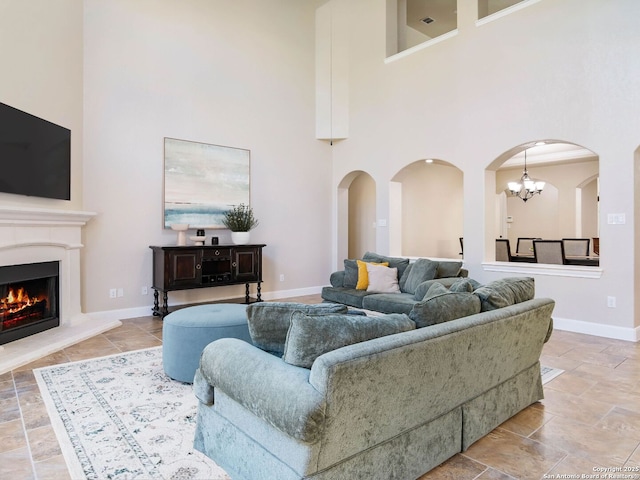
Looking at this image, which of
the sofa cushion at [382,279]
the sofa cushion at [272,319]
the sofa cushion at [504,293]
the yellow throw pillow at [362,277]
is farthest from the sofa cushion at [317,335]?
the yellow throw pillow at [362,277]

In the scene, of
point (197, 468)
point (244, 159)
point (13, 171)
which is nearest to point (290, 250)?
point (244, 159)

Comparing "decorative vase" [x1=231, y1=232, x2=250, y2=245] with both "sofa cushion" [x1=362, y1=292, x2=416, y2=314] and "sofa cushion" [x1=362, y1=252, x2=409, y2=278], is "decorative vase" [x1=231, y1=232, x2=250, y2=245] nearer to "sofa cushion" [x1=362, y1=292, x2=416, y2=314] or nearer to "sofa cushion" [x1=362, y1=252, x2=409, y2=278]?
"sofa cushion" [x1=362, y1=252, x2=409, y2=278]

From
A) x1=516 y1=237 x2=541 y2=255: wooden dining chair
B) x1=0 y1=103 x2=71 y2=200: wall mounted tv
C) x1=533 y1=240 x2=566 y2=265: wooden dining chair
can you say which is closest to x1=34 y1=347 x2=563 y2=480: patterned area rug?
x1=0 y1=103 x2=71 y2=200: wall mounted tv

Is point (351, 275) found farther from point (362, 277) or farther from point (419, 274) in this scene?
point (419, 274)

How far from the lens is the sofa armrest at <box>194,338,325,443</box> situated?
1450mm

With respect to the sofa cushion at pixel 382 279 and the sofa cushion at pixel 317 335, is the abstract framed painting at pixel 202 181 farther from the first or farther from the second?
the sofa cushion at pixel 317 335

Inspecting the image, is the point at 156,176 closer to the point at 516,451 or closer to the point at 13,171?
the point at 13,171

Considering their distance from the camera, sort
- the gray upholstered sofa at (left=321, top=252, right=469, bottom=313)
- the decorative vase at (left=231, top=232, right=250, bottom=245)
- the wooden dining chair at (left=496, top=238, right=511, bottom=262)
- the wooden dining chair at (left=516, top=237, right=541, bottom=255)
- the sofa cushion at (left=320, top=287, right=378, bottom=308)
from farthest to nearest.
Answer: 1. the wooden dining chair at (left=516, top=237, right=541, bottom=255)
2. the wooden dining chair at (left=496, top=238, right=511, bottom=262)
3. the decorative vase at (left=231, top=232, right=250, bottom=245)
4. the sofa cushion at (left=320, top=287, right=378, bottom=308)
5. the gray upholstered sofa at (left=321, top=252, right=469, bottom=313)

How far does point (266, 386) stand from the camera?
163cm

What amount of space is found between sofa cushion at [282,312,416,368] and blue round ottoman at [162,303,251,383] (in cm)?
138

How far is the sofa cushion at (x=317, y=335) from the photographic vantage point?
1.67 m

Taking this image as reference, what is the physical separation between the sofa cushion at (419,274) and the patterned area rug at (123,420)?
9.85ft

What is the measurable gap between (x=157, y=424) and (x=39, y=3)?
14.7 feet

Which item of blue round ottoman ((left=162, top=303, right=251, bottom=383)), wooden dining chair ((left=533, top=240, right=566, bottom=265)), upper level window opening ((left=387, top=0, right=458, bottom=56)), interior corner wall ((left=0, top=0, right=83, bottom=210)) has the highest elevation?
upper level window opening ((left=387, top=0, right=458, bottom=56))
